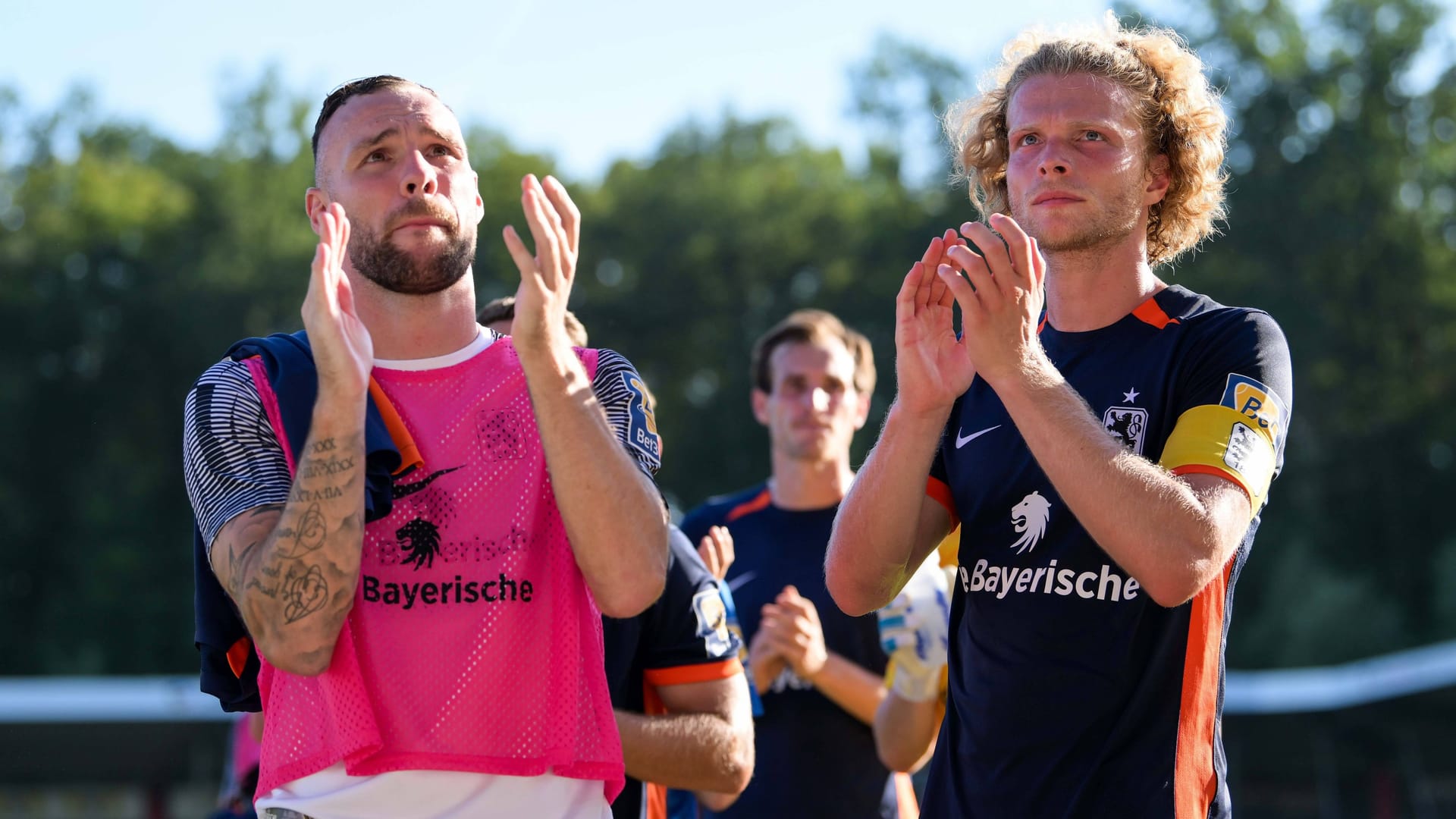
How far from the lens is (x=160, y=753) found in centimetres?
1730

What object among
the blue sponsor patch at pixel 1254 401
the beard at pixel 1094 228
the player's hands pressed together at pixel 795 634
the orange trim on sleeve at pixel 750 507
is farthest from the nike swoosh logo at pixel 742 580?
the blue sponsor patch at pixel 1254 401

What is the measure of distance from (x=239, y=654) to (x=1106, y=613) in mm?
1861

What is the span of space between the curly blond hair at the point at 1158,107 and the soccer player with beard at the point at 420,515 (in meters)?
1.42

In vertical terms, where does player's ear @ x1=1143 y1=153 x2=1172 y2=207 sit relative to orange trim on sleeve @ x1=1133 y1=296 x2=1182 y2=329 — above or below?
above

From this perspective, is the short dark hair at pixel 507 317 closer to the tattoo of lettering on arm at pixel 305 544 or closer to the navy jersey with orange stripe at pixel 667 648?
the navy jersey with orange stripe at pixel 667 648

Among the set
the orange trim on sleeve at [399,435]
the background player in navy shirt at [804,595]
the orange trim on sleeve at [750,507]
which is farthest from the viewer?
the orange trim on sleeve at [750,507]

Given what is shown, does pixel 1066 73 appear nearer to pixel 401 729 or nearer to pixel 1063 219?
pixel 1063 219

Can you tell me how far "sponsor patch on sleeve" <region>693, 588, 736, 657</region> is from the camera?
4254mm

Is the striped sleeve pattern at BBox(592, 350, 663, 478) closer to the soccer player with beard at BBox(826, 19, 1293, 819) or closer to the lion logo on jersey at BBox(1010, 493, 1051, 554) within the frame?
the soccer player with beard at BBox(826, 19, 1293, 819)

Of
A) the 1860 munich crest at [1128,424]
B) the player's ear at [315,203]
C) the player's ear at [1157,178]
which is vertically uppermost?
the player's ear at [1157,178]

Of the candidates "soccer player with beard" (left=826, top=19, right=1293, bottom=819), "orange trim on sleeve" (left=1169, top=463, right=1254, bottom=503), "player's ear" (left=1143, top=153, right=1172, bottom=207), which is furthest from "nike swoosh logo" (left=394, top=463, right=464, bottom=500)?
"player's ear" (left=1143, top=153, right=1172, bottom=207)

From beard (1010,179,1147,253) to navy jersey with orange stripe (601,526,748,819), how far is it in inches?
55.8

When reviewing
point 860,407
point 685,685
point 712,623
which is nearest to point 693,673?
point 685,685

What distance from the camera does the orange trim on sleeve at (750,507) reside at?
620 centimetres
